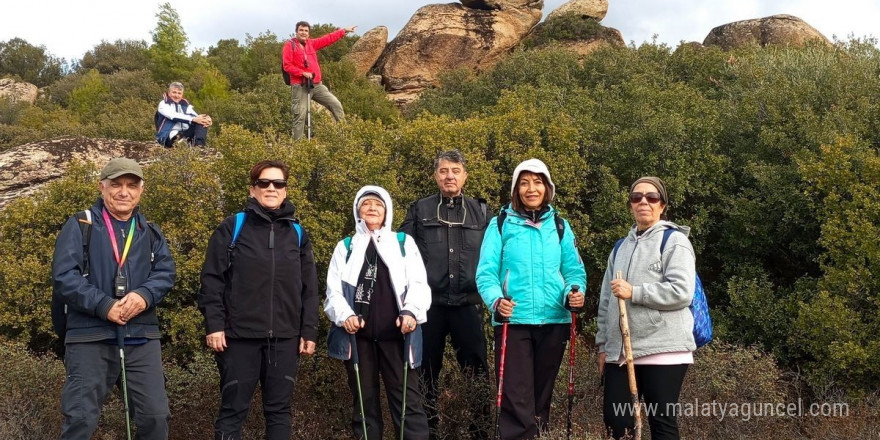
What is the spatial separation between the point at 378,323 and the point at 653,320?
1.86 metres

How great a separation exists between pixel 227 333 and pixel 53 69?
152 ft

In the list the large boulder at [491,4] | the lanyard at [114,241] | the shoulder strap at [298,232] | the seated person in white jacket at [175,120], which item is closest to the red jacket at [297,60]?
the seated person in white jacket at [175,120]

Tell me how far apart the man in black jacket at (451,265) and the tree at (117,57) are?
38.6 metres

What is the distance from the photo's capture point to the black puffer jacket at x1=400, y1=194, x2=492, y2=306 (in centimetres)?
541

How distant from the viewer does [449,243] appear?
5.50 metres

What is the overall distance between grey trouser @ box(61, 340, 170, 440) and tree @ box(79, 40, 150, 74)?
3908 cm

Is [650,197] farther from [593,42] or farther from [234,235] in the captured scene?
[593,42]

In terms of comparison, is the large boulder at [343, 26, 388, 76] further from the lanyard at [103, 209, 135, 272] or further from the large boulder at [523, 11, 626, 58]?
the lanyard at [103, 209, 135, 272]

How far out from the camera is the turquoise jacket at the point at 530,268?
4.82 meters

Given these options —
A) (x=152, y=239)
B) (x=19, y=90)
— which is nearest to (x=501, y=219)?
(x=152, y=239)

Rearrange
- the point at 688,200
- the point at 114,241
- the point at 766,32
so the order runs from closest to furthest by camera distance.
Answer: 1. the point at 114,241
2. the point at 688,200
3. the point at 766,32

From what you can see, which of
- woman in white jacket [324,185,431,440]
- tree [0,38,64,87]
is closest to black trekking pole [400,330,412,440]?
woman in white jacket [324,185,431,440]

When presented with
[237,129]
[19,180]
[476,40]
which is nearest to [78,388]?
[237,129]

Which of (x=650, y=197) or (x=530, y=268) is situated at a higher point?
(x=650, y=197)
